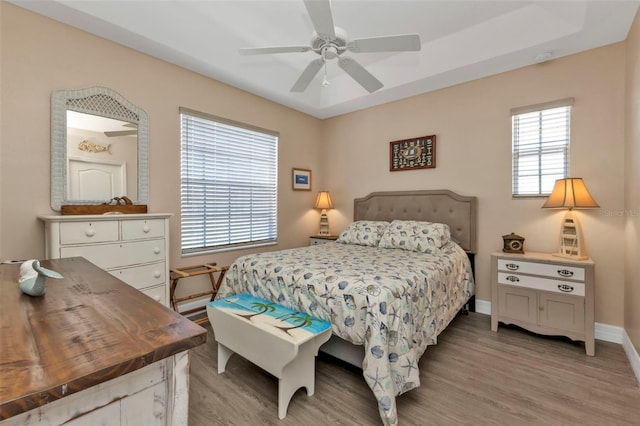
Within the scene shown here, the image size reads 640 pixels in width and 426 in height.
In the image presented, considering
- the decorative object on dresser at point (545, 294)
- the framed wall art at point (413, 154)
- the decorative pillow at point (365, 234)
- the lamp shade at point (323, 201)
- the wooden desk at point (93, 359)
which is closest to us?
the wooden desk at point (93, 359)

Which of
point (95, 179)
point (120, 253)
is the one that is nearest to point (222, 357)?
point (120, 253)

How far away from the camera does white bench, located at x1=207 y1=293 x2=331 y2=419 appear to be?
5.55 feet

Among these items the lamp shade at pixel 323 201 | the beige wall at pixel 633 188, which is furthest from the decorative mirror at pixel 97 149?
the beige wall at pixel 633 188

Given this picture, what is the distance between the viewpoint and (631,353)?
7.39 ft

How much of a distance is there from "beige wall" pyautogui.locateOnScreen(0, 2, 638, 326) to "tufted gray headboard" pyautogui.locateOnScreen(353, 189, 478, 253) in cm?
12

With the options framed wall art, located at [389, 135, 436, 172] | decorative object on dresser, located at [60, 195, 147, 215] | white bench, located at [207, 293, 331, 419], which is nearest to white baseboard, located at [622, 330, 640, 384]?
white bench, located at [207, 293, 331, 419]

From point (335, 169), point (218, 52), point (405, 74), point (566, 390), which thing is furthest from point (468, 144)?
point (218, 52)

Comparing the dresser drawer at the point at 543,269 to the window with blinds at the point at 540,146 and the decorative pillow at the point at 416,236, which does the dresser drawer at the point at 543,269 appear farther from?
the window with blinds at the point at 540,146

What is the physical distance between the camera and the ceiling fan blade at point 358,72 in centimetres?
240

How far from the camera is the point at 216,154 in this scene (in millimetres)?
3570

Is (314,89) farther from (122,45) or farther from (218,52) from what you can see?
(122,45)

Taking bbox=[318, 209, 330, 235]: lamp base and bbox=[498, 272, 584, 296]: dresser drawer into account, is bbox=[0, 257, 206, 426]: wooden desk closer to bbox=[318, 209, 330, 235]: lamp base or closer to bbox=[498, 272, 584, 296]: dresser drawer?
bbox=[498, 272, 584, 296]: dresser drawer

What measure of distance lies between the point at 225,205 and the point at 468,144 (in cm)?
307

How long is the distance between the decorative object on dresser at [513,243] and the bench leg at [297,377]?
2306mm
